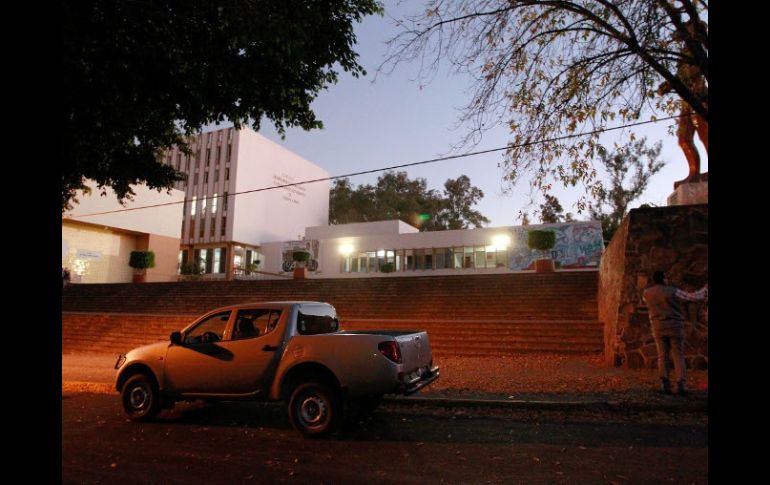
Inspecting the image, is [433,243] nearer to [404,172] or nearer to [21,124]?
[404,172]

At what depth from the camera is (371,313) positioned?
1939cm

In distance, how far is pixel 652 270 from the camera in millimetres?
10570

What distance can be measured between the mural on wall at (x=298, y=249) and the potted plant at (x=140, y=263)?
1332 centimetres

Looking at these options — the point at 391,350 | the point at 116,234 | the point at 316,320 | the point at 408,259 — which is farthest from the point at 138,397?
the point at 116,234

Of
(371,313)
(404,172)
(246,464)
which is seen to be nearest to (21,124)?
(246,464)

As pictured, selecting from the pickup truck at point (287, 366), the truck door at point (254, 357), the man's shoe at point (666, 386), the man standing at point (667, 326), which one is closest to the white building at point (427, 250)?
the man standing at point (667, 326)

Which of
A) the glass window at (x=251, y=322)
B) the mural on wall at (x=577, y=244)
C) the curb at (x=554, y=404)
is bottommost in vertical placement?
the curb at (x=554, y=404)

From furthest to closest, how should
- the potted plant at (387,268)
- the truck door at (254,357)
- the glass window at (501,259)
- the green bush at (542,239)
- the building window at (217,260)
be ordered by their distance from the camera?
the building window at (217,260)
the potted plant at (387,268)
the glass window at (501,259)
the green bush at (542,239)
the truck door at (254,357)

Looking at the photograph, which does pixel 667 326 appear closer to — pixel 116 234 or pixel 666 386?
pixel 666 386

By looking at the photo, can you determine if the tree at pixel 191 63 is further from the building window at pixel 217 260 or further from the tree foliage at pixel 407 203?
the tree foliage at pixel 407 203

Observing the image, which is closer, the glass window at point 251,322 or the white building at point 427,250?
the glass window at point 251,322

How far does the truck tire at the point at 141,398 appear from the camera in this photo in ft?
22.5

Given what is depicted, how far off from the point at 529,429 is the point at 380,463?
2.32 m

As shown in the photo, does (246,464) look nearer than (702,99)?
Yes
